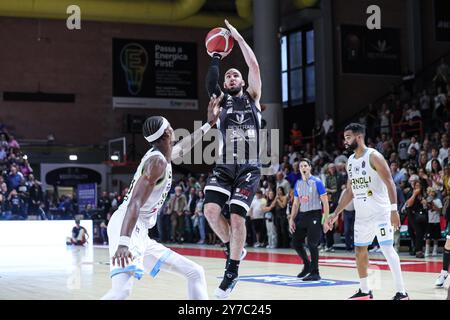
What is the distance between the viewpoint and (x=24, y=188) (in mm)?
23062

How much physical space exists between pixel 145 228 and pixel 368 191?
2966 mm

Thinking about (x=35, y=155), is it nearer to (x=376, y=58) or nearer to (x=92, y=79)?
(x=92, y=79)

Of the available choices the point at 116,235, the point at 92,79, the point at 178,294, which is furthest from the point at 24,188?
the point at 116,235

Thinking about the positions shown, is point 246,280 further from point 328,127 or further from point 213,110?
point 328,127

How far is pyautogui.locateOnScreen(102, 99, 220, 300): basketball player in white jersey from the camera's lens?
17.2 ft

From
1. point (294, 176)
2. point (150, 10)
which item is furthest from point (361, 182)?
point (150, 10)

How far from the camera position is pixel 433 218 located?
49.1 ft

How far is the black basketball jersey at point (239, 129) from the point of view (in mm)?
7559

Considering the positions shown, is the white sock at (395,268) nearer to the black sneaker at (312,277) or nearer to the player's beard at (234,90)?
the player's beard at (234,90)

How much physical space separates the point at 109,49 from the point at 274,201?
49.6 ft

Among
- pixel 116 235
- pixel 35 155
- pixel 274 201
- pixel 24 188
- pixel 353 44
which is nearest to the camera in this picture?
pixel 116 235

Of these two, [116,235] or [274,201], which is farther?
[274,201]

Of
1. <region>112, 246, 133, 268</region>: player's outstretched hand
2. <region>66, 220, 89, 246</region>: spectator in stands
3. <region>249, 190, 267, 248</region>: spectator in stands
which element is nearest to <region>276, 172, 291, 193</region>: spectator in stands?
<region>249, 190, 267, 248</region>: spectator in stands

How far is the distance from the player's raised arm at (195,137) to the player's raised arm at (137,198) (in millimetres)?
764
